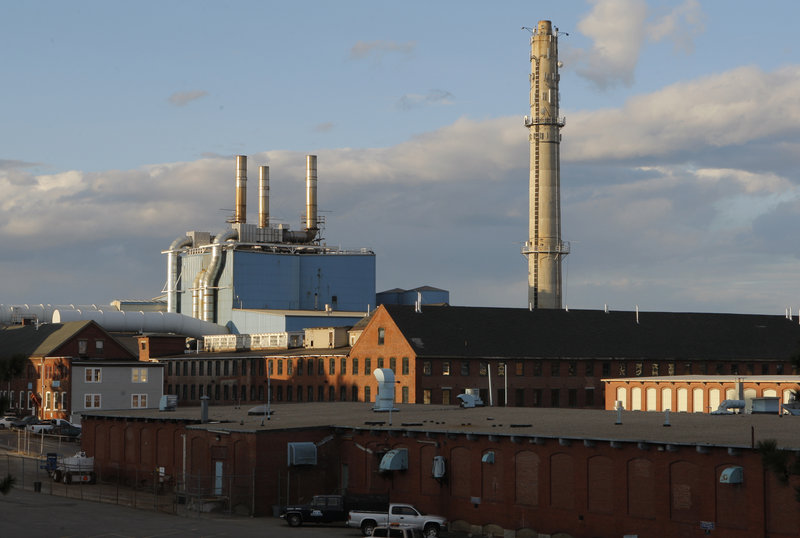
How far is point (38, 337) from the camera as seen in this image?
130750 mm

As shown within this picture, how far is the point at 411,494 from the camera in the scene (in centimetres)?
5709

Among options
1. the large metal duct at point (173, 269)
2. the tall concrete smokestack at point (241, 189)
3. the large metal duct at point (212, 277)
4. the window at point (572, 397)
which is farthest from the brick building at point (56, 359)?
the window at point (572, 397)

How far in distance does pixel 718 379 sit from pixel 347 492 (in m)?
47.0

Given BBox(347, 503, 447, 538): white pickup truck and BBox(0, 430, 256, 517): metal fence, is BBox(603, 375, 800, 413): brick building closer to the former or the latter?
BBox(347, 503, 447, 538): white pickup truck

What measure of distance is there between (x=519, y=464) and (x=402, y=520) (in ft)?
18.9

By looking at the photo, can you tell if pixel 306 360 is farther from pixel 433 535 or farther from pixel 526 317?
pixel 433 535

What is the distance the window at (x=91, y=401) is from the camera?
117 metres

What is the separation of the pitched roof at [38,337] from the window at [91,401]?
7963 mm

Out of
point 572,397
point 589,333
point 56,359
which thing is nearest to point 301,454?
point 572,397

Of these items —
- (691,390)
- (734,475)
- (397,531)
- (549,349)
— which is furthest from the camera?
(549,349)

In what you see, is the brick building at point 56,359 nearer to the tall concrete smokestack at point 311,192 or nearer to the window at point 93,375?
the window at point 93,375

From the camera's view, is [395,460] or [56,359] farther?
[56,359]

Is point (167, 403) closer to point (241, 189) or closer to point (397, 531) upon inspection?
point (397, 531)

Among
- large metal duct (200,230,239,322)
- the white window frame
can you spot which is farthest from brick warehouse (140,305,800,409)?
large metal duct (200,230,239,322)
